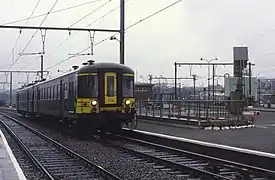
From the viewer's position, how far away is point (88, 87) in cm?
2094

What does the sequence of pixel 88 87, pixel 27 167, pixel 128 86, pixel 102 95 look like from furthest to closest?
pixel 128 86
pixel 88 87
pixel 102 95
pixel 27 167

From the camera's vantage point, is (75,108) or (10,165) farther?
(75,108)

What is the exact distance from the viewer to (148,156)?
14.2m

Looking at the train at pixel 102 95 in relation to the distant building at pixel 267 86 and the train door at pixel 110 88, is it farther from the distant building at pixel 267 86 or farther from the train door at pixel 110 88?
the distant building at pixel 267 86

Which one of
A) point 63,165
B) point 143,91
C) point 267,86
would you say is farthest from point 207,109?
point 267,86

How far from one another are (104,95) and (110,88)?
42 centimetres

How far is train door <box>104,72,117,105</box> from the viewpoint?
20906 mm

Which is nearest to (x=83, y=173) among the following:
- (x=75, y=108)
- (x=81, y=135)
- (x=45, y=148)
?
(x=45, y=148)

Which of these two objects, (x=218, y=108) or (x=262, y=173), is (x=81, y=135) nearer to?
(x=218, y=108)

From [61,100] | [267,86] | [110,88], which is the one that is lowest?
[61,100]

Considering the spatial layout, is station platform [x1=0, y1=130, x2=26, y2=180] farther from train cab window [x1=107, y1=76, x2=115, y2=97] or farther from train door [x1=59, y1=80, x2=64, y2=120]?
train door [x1=59, y1=80, x2=64, y2=120]

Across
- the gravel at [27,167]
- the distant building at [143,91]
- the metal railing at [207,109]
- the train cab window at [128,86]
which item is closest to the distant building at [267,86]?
the distant building at [143,91]

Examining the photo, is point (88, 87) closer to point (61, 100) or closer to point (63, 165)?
point (61, 100)

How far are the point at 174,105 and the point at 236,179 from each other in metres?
18.3
